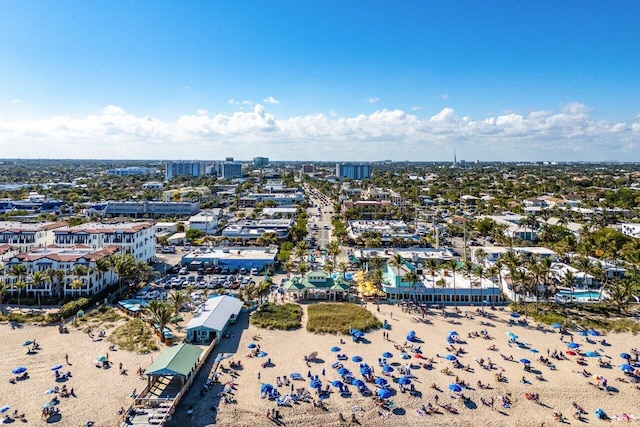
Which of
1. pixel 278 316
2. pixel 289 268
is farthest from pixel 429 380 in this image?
pixel 289 268

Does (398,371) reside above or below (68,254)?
below

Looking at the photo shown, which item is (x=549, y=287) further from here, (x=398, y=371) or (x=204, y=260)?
(x=204, y=260)

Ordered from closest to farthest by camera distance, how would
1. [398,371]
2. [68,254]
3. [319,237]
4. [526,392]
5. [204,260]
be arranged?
[526,392], [398,371], [68,254], [204,260], [319,237]

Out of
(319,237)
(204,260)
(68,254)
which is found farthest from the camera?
(319,237)

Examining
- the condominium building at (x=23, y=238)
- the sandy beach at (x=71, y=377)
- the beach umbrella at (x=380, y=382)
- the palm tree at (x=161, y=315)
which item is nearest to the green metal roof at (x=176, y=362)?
the sandy beach at (x=71, y=377)

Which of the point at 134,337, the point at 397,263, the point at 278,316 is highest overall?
the point at 397,263

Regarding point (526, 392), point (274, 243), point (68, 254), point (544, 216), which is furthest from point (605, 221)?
point (68, 254)

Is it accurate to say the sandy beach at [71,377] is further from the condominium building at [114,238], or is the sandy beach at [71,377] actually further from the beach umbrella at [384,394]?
the condominium building at [114,238]

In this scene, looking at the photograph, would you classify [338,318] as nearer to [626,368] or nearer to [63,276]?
[626,368]
